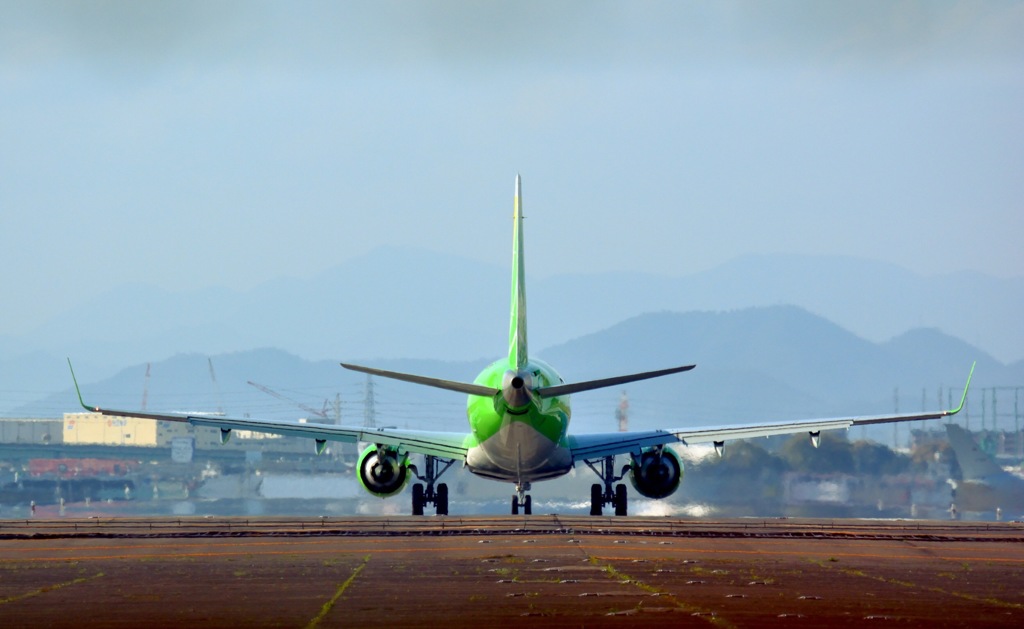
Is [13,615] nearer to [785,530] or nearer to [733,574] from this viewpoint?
[733,574]

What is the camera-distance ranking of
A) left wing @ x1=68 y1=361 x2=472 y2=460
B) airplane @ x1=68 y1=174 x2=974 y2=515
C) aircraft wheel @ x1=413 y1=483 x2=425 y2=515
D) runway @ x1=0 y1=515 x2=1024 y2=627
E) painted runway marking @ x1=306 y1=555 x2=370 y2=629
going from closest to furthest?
1. painted runway marking @ x1=306 y1=555 x2=370 y2=629
2. runway @ x1=0 y1=515 x2=1024 y2=627
3. airplane @ x1=68 y1=174 x2=974 y2=515
4. left wing @ x1=68 y1=361 x2=472 y2=460
5. aircraft wheel @ x1=413 y1=483 x2=425 y2=515

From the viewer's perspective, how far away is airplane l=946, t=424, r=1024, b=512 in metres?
120

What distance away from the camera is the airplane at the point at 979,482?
120m

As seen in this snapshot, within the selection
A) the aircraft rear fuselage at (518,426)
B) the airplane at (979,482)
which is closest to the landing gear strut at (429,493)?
the aircraft rear fuselage at (518,426)

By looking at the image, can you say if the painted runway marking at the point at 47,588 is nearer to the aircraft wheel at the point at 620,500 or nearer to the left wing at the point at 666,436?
the left wing at the point at 666,436

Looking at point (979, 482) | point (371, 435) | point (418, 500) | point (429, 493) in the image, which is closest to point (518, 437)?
point (429, 493)

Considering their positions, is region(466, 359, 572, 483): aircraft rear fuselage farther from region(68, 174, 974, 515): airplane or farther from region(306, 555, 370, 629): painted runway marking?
region(306, 555, 370, 629): painted runway marking

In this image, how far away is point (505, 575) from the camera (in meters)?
29.5

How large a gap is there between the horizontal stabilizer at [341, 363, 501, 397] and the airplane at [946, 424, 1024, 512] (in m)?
68.1

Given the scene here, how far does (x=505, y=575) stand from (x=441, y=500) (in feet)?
110

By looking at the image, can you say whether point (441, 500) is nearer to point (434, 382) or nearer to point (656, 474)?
point (656, 474)

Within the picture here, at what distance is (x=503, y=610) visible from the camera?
76.2ft

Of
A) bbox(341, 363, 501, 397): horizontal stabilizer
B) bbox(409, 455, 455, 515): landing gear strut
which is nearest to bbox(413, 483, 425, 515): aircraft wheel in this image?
bbox(409, 455, 455, 515): landing gear strut

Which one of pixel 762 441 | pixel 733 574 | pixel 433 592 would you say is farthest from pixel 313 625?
pixel 762 441
